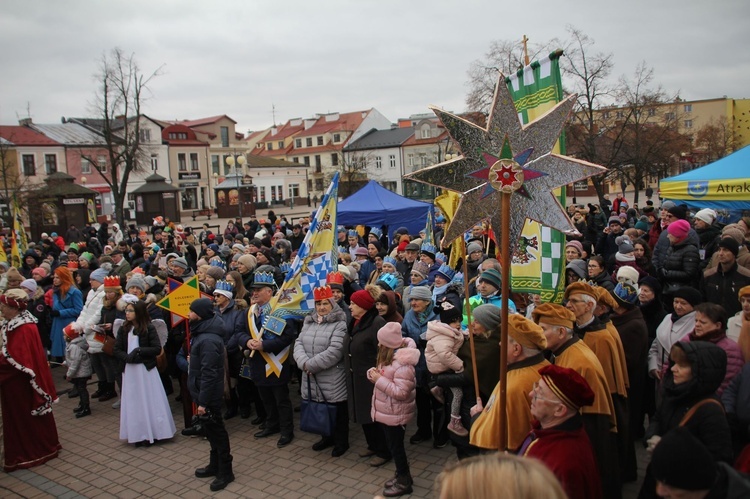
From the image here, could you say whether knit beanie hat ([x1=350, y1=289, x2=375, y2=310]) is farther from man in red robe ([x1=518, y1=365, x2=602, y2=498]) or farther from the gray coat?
man in red robe ([x1=518, y1=365, x2=602, y2=498])

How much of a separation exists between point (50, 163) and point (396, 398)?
55867mm

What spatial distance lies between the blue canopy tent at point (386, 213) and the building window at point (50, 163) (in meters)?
45.2

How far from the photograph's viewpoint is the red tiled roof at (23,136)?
5081 centimetres

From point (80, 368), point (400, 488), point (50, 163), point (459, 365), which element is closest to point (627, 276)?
point (459, 365)

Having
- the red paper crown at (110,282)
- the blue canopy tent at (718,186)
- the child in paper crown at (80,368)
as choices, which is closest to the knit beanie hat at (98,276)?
the child in paper crown at (80,368)

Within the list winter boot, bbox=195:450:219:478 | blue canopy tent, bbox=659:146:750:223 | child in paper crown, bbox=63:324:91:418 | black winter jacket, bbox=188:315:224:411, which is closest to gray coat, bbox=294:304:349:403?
black winter jacket, bbox=188:315:224:411

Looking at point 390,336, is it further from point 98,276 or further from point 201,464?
point 98,276

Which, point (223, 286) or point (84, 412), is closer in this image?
point (223, 286)

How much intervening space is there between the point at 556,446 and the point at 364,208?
13508 millimetres

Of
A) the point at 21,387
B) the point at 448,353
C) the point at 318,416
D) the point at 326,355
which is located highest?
the point at 448,353

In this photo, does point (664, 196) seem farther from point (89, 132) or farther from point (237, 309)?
point (89, 132)

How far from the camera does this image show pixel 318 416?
6.27 meters

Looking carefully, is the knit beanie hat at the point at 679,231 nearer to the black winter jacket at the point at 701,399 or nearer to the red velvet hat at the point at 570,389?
the black winter jacket at the point at 701,399

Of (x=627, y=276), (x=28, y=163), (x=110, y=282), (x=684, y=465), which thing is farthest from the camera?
(x=28, y=163)
